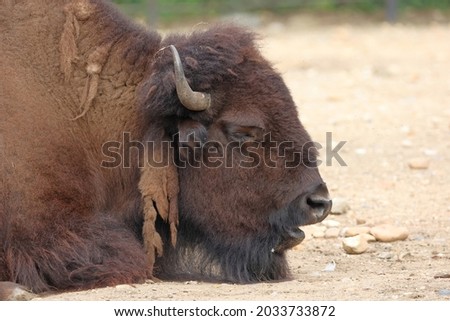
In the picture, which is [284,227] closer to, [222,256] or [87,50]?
[222,256]

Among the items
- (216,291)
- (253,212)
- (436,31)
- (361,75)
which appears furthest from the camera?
(436,31)

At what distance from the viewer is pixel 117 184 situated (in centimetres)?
689

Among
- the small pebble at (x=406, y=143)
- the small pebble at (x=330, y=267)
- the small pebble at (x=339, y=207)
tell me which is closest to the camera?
the small pebble at (x=330, y=267)

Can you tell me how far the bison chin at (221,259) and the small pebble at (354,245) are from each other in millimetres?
925

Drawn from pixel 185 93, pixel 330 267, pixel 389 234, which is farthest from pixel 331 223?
pixel 185 93

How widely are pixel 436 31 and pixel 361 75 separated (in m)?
4.73

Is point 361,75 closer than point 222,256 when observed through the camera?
No

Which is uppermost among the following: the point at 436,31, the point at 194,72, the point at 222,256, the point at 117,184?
the point at 194,72

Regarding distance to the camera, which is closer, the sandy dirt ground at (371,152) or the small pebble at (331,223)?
the sandy dirt ground at (371,152)

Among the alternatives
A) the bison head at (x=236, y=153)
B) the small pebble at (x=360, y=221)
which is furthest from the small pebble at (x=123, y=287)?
the small pebble at (x=360, y=221)

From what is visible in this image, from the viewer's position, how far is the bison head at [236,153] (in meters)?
6.68

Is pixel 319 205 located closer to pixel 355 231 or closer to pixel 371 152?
pixel 355 231

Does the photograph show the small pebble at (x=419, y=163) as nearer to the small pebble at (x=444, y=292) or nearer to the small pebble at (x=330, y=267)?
the small pebble at (x=330, y=267)
